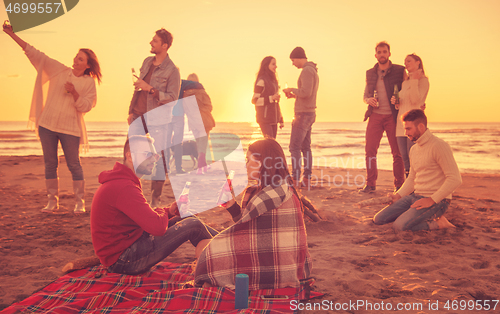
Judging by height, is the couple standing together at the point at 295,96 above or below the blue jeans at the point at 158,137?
above

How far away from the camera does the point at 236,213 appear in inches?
115

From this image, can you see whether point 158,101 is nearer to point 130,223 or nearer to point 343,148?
point 130,223

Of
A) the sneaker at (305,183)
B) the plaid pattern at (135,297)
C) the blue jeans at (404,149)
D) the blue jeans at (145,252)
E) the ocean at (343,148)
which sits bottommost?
the ocean at (343,148)

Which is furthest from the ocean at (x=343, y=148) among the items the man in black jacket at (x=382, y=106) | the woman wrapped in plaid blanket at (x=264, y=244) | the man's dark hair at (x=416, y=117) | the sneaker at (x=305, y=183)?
the woman wrapped in plaid blanket at (x=264, y=244)

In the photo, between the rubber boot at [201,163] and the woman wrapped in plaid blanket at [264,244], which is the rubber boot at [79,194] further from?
the rubber boot at [201,163]

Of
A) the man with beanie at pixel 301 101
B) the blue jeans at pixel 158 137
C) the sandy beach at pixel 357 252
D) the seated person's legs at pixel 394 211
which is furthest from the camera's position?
the man with beanie at pixel 301 101

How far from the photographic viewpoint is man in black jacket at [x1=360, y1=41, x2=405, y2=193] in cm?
566

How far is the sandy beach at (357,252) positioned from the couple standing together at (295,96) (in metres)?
1.17

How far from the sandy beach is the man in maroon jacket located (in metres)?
0.61

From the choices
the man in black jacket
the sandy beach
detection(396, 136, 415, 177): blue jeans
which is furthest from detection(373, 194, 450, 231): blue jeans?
the man in black jacket

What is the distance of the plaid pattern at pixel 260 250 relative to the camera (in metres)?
2.34

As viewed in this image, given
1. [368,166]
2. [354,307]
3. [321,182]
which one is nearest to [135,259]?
[354,307]

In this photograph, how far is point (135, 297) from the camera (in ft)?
7.77

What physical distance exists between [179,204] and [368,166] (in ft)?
13.1
